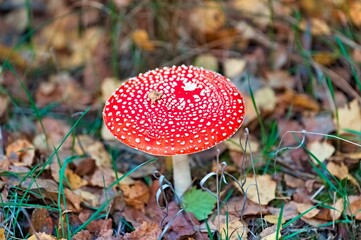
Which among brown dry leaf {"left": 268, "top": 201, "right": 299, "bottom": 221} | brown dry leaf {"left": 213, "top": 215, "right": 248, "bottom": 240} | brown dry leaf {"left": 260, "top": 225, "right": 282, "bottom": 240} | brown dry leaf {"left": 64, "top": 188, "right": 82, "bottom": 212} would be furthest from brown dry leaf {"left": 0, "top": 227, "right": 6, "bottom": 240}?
brown dry leaf {"left": 268, "top": 201, "right": 299, "bottom": 221}

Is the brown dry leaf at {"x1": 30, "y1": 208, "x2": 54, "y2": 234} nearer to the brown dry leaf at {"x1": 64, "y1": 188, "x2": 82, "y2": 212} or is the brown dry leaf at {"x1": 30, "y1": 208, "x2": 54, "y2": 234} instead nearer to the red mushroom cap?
the brown dry leaf at {"x1": 64, "y1": 188, "x2": 82, "y2": 212}

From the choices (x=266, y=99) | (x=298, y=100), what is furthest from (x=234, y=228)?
(x=298, y=100)

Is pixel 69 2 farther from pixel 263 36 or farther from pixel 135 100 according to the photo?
pixel 135 100

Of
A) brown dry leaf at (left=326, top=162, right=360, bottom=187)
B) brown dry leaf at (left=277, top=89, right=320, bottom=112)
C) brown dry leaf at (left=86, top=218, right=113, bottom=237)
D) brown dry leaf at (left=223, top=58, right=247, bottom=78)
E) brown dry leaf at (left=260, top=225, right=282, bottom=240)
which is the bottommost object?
brown dry leaf at (left=86, top=218, right=113, bottom=237)

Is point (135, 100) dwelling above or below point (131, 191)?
above

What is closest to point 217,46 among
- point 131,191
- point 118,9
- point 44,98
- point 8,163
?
point 118,9

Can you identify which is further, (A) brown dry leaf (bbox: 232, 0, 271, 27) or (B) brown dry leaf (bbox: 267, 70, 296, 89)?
(A) brown dry leaf (bbox: 232, 0, 271, 27)

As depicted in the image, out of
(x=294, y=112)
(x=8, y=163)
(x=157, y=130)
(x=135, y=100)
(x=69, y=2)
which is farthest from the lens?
(x=69, y=2)

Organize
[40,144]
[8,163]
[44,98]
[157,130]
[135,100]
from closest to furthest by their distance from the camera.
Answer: [157,130]
[135,100]
[8,163]
[40,144]
[44,98]
